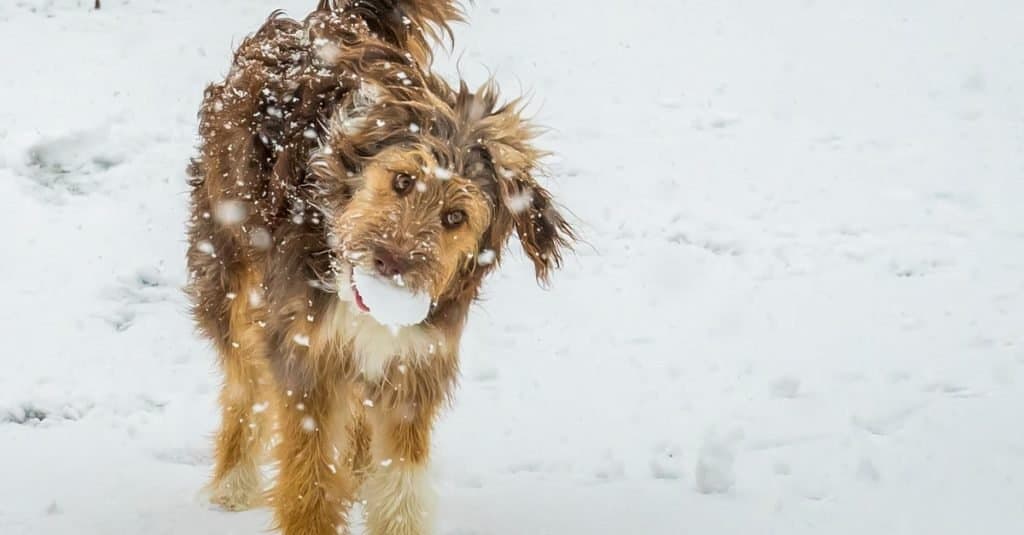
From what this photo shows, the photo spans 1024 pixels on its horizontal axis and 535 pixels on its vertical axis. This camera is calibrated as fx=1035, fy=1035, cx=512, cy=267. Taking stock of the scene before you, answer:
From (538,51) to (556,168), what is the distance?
12.6 ft

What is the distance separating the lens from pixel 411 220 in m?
3.03

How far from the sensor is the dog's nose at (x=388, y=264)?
9.76 feet

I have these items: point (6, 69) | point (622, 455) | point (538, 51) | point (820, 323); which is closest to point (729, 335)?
point (820, 323)

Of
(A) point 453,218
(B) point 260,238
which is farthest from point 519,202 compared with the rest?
(B) point 260,238

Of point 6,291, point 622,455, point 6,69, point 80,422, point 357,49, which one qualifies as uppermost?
point 357,49

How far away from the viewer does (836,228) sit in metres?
8.04

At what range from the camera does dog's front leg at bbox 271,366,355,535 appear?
3.63m

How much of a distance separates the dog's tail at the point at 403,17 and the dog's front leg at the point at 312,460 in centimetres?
143

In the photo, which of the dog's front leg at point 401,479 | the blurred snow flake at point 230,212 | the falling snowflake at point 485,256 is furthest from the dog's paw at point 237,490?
the falling snowflake at point 485,256

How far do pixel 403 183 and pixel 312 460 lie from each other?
3.82ft

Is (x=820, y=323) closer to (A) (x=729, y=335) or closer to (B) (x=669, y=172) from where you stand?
(A) (x=729, y=335)

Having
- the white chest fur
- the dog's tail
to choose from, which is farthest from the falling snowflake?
the dog's tail

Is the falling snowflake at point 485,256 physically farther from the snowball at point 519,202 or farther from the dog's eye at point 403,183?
the dog's eye at point 403,183

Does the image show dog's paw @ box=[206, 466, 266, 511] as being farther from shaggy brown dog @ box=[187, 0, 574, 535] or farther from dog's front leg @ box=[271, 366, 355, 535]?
dog's front leg @ box=[271, 366, 355, 535]
